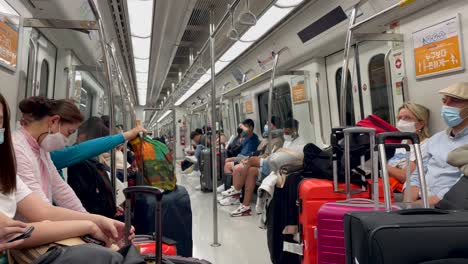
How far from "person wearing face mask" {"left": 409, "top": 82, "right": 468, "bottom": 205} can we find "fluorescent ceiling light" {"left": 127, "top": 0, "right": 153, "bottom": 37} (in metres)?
3.18

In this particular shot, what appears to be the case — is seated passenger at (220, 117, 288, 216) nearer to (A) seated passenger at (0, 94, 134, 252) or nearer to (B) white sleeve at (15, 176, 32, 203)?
(A) seated passenger at (0, 94, 134, 252)

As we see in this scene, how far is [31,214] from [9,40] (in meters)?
1.26

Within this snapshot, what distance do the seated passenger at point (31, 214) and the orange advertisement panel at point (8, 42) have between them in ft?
3.08

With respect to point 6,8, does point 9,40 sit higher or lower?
lower

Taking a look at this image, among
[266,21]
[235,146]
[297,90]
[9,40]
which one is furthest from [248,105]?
[9,40]

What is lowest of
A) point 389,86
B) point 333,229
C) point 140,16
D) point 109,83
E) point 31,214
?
point 333,229

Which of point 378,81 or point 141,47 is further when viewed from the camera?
point 141,47

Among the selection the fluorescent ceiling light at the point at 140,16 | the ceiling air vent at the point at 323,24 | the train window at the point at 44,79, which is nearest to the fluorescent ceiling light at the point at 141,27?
the fluorescent ceiling light at the point at 140,16

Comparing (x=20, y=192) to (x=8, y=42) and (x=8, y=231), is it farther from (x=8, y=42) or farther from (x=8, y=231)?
(x=8, y=42)

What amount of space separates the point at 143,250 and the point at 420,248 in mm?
1259

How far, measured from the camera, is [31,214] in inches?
52.6

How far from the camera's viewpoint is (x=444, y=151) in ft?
7.80

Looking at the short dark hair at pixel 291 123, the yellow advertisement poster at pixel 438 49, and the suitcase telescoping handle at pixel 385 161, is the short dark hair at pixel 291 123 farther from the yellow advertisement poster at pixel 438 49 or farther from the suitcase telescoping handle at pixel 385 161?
the suitcase telescoping handle at pixel 385 161

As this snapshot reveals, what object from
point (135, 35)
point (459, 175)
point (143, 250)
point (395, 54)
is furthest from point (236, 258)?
point (135, 35)
